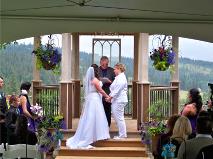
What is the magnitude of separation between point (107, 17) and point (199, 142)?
8.43 ft

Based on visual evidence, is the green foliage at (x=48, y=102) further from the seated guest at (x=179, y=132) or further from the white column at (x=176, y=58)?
the seated guest at (x=179, y=132)

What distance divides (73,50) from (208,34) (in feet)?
25.1

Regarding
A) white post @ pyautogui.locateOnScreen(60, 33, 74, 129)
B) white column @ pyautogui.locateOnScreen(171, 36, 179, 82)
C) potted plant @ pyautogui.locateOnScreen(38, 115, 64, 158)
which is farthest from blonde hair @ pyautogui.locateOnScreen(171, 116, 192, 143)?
white column @ pyautogui.locateOnScreen(171, 36, 179, 82)

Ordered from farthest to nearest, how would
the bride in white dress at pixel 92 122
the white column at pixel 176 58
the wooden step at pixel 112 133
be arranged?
the white column at pixel 176 58, the wooden step at pixel 112 133, the bride in white dress at pixel 92 122

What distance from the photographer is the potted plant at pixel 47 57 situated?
12.5 m

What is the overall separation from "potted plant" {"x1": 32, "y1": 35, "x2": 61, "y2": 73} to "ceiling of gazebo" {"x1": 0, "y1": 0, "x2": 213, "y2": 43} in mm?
5115

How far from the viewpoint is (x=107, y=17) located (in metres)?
7.08

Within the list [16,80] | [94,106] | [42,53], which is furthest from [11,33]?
[16,80]

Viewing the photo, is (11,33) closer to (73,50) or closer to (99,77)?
(99,77)

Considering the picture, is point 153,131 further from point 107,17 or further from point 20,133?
point 107,17

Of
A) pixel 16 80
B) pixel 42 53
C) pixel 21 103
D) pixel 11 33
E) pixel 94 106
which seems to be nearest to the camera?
pixel 11 33

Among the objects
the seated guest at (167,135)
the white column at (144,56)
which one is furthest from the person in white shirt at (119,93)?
the seated guest at (167,135)

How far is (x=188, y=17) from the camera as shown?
278 inches

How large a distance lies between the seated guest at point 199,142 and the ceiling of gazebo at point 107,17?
1968 mm
